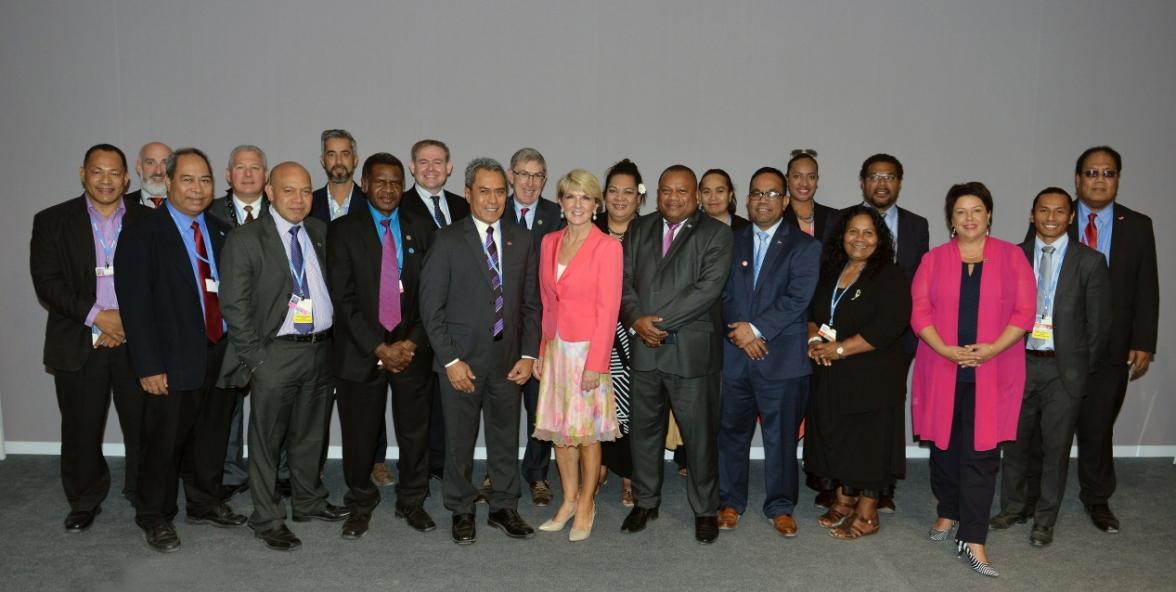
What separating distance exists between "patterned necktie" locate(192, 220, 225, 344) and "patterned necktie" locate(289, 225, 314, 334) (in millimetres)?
417

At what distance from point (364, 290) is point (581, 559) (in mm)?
1669

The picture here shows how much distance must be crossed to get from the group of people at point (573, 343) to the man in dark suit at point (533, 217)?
14.7 inches

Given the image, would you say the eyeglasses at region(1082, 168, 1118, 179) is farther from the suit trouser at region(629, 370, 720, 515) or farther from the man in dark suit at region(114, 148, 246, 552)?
the man in dark suit at region(114, 148, 246, 552)

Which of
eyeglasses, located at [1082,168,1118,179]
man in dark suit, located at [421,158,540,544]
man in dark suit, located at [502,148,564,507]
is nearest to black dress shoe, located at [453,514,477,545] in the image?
man in dark suit, located at [421,158,540,544]

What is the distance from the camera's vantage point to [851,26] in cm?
554

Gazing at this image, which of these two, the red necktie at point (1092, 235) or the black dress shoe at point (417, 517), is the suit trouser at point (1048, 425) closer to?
the red necktie at point (1092, 235)

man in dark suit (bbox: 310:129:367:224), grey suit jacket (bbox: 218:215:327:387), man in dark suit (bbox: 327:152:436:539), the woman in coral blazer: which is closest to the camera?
grey suit jacket (bbox: 218:215:327:387)

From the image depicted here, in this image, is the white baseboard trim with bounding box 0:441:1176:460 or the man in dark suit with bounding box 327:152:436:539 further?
the white baseboard trim with bounding box 0:441:1176:460

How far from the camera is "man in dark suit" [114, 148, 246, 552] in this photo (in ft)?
Result: 12.7

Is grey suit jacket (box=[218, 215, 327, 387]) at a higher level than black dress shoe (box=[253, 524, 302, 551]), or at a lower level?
higher

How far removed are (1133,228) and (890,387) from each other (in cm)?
176

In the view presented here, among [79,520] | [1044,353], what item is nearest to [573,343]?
[1044,353]

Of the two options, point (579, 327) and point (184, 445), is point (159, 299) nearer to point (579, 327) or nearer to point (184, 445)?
point (184, 445)

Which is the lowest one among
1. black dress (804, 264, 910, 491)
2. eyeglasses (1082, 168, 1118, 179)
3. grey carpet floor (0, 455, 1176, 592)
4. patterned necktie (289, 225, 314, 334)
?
grey carpet floor (0, 455, 1176, 592)
